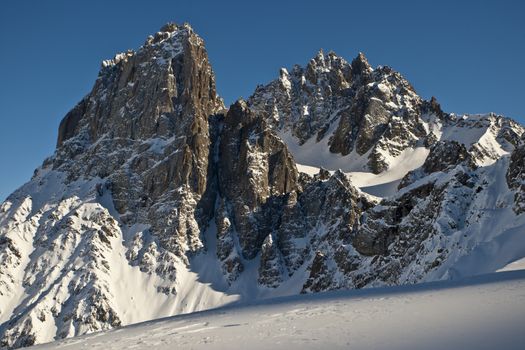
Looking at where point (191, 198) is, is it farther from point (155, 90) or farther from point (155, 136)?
point (155, 90)

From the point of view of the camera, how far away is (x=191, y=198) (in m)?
158

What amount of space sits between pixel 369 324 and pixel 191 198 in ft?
459

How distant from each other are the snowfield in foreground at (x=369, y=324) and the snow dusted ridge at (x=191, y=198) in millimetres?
65866

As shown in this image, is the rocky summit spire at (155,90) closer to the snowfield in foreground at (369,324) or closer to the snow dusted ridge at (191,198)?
the snow dusted ridge at (191,198)

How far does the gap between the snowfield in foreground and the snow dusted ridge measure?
65.9 m

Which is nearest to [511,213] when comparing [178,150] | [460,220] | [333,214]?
[460,220]

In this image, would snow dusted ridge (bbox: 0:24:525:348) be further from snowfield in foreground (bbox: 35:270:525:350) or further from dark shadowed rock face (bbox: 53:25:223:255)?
snowfield in foreground (bbox: 35:270:525:350)

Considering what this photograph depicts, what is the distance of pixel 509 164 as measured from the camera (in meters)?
78.5

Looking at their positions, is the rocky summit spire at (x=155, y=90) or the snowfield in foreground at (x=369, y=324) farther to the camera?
the rocky summit spire at (x=155, y=90)

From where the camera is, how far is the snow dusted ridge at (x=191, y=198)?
13088 cm

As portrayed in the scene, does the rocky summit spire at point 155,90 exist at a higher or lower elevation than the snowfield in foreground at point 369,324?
higher

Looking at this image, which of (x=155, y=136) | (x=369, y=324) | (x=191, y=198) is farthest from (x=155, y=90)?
(x=369, y=324)

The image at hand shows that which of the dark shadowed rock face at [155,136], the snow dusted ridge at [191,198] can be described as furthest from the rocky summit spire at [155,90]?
the snow dusted ridge at [191,198]

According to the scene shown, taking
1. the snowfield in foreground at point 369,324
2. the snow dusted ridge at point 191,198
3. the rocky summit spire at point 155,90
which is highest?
the rocky summit spire at point 155,90
